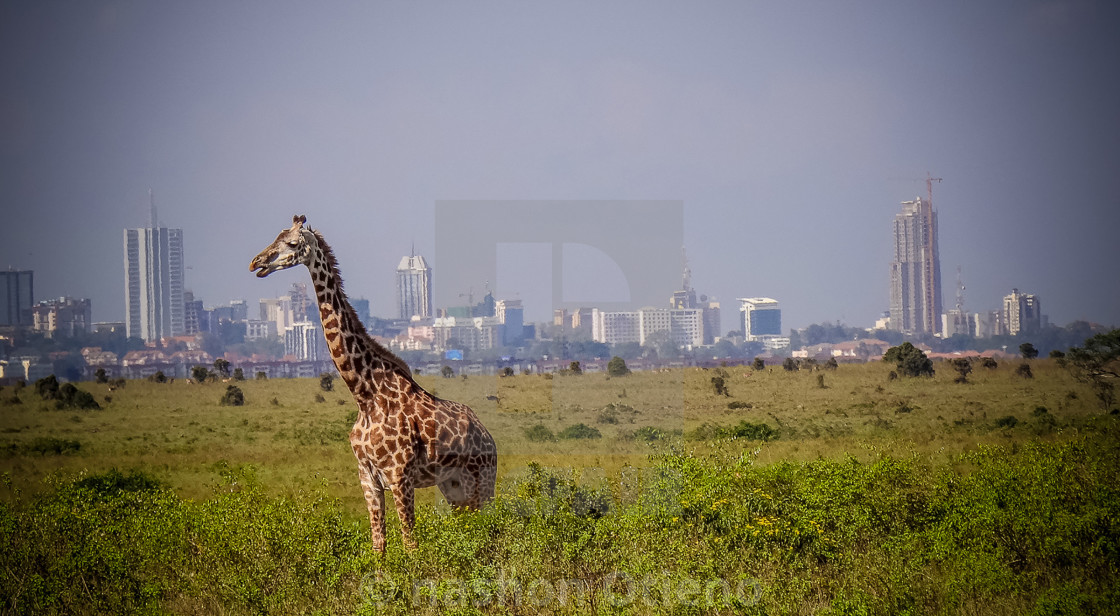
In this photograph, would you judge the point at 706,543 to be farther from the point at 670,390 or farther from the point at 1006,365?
the point at 1006,365

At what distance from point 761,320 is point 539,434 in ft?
263

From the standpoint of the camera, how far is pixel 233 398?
1567 inches

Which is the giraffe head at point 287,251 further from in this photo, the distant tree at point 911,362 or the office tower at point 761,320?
the office tower at point 761,320

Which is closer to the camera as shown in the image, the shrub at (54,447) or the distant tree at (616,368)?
the shrub at (54,447)

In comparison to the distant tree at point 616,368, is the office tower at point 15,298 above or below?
above

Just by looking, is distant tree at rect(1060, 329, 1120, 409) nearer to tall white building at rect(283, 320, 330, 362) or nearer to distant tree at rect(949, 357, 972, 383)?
distant tree at rect(949, 357, 972, 383)

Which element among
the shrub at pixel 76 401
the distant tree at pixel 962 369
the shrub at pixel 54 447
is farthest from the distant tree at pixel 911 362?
the shrub at pixel 76 401

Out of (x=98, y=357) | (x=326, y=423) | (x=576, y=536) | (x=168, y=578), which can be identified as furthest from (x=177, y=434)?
(x=98, y=357)

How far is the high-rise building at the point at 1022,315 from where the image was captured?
354 feet

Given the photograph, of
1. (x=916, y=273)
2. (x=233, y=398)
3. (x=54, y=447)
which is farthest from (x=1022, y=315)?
(x=54, y=447)

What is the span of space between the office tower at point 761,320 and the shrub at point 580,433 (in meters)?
75.2

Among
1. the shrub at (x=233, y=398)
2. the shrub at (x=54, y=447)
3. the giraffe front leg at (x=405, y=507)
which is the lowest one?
the shrub at (x=54, y=447)

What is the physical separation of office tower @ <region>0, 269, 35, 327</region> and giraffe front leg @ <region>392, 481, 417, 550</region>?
3840 inches

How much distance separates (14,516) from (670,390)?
3056 centimetres
